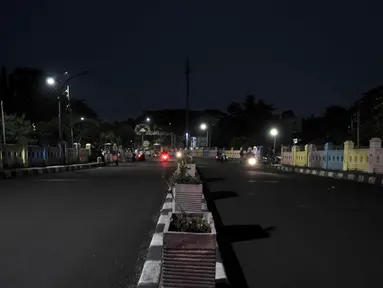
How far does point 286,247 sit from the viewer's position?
24.7 ft

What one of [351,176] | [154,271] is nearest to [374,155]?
[351,176]

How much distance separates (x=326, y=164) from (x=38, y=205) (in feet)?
91.2

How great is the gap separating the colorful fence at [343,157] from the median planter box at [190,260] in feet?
81.6

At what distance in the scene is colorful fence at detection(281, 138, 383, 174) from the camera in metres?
27.3

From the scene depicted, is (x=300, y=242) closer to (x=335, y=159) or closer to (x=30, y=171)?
(x=30, y=171)

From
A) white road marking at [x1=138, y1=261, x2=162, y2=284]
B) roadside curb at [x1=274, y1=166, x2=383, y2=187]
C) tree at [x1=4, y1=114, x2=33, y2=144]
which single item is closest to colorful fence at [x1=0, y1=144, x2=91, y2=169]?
tree at [x1=4, y1=114, x2=33, y2=144]

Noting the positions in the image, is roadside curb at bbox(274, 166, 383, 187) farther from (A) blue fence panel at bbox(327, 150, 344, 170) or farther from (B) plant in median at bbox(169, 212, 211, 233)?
(B) plant in median at bbox(169, 212, 211, 233)

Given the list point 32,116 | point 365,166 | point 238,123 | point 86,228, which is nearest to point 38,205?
point 86,228

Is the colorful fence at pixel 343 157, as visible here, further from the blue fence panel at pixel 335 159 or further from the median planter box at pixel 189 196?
the median planter box at pixel 189 196

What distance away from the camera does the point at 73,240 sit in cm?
797

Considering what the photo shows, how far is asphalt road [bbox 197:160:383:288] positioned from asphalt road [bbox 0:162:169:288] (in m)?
1.56

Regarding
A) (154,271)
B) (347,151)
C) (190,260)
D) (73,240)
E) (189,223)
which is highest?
(347,151)

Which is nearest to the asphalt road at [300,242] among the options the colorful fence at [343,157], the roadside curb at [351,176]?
the roadside curb at [351,176]

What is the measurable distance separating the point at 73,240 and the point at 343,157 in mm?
28259
